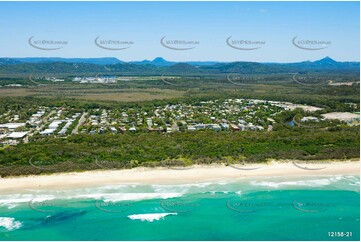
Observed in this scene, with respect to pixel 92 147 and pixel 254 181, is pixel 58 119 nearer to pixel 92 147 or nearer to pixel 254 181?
pixel 92 147

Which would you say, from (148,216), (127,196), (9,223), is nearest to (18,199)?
(9,223)

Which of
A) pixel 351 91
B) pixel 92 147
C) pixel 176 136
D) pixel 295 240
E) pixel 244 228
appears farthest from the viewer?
pixel 351 91

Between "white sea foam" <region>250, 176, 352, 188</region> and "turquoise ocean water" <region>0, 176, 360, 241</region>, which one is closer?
"turquoise ocean water" <region>0, 176, 360, 241</region>

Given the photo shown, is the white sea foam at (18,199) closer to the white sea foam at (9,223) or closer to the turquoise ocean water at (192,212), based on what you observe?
the turquoise ocean water at (192,212)

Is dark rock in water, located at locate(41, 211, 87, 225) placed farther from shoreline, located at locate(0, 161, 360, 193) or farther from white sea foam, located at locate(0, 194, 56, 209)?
shoreline, located at locate(0, 161, 360, 193)

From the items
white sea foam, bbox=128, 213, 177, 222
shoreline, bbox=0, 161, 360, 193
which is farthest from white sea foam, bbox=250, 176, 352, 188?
white sea foam, bbox=128, 213, 177, 222

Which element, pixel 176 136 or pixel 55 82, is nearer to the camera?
pixel 176 136

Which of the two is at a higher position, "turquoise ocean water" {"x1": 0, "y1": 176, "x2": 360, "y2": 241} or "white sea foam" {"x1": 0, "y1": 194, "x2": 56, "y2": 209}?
"white sea foam" {"x1": 0, "y1": 194, "x2": 56, "y2": 209}

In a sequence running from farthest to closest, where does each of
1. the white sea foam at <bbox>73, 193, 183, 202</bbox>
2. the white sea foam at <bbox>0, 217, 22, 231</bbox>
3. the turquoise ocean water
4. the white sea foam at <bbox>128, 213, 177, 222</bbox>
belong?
the white sea foam at <bbox>73, 193, 183, 202</bbox> → the white sea foam at <bbox>128, 213, 177, 222</bbox> → the white sea foam at <bbox>0, 217, 22, 231</bbox> → the turquoise ocean water

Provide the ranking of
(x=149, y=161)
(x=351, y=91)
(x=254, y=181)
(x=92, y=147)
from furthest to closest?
(x=351, y=91) → (x=92, y=147) → (x=149, y=161) → (x=254, y=181)

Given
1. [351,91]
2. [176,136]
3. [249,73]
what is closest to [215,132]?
[176,136]
